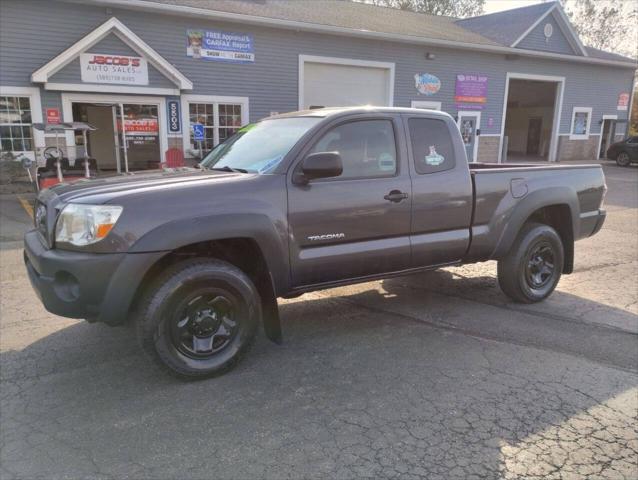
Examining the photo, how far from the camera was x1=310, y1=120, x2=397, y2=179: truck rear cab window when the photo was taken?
4.07m

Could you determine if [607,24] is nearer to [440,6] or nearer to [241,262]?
[440,6]

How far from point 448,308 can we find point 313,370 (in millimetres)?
1965

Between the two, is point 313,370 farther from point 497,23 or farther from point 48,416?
point 497,23

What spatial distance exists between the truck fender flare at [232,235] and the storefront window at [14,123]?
12.1 meters

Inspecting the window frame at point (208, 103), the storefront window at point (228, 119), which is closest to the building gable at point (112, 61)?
the window frame at point (208, 103)

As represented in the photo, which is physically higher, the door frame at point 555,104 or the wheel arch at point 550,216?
the door frame at point 555,104

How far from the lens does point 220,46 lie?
49.6 feet

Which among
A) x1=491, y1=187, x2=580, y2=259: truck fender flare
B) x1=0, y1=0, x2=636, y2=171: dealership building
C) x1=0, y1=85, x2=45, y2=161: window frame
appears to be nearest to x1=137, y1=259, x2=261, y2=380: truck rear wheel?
x1=491, y1=187, x2=580, y2=259: truck fender flare

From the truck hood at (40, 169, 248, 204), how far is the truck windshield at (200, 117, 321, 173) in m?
0.21

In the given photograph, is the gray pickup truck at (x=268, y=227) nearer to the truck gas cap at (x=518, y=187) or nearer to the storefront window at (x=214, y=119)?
the truck gas cap at (x=518, y=187)

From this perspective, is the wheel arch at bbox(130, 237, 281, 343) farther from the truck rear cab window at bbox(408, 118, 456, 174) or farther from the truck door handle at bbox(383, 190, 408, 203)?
the truck rear cab window at bbox(408, 118, 456, 174)

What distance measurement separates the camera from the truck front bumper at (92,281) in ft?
10.4

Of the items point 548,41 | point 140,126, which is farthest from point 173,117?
point 548,41

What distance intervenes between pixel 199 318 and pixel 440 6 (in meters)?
47.0
